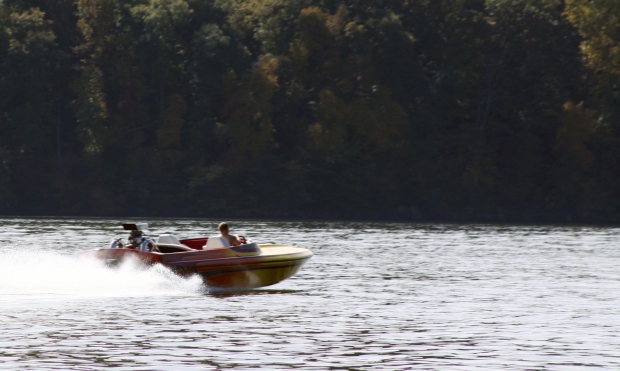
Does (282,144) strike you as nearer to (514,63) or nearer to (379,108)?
(379,108)

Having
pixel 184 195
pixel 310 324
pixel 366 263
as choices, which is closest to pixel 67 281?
pixel 310 324

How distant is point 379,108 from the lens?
80875 mm

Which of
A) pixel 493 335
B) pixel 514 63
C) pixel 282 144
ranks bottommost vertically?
pixel 493 335

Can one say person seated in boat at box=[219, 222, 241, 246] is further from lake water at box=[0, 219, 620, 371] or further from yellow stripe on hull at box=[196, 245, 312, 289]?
lake water at box=[0, 219, 620, 371]

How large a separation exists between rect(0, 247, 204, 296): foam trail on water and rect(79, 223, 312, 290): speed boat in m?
0.21

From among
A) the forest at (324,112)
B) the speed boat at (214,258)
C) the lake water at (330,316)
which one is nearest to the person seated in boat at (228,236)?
the speed boat at (214,258)

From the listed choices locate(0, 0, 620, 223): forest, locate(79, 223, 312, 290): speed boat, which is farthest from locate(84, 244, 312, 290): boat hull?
locate(0, 0, 620, 223): forest

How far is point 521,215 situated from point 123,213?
2791 cm

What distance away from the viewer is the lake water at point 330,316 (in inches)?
656

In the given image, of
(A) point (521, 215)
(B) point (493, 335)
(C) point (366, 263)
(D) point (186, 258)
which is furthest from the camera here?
(A) point (521, 215)

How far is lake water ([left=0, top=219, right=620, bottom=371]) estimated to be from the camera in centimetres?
1667

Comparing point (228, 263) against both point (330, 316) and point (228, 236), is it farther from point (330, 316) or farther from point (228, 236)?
point (330, 316)

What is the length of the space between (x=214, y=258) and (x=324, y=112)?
55867mm

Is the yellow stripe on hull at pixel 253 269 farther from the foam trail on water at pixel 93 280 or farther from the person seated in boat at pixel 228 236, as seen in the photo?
the person seated in boat at pixel 228 236
